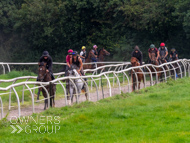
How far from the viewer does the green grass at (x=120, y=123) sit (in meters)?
8.00

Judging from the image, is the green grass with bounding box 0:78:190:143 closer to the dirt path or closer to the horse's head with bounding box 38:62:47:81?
the dirt path

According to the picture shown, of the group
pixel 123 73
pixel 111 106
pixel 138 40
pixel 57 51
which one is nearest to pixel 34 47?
pixel 57 51

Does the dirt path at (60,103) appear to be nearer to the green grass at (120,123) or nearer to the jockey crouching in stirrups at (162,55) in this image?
the green grass at (120,123)

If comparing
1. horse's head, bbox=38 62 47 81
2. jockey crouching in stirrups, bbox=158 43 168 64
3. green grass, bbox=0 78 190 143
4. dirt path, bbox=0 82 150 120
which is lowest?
green grass, bbox=0 78 190 143

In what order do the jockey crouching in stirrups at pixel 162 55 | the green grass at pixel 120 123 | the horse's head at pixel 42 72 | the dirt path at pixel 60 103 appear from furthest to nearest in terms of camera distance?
the jockey crouching in stirrups at pixel 162 55, the horse's head at pixel 42 72, the dirt path at pixel 60 103, the green grass at pixel 120 123

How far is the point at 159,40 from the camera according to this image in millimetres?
30828

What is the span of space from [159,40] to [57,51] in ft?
33.3

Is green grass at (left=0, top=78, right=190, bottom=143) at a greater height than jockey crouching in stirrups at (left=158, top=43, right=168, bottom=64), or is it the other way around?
jockey crouching in stirrups at (left=158, top=43, right=168, bottom=64)

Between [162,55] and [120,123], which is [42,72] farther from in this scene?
[162,55]

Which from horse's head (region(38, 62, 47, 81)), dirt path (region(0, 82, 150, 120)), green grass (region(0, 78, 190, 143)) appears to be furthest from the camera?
horse's head (region(38, 62, 47, 81))

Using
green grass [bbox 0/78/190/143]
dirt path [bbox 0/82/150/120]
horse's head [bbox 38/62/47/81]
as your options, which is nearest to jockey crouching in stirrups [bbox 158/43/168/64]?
dirt path [bbox 0/82/150/120]

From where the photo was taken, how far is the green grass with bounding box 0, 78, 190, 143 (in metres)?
8.00

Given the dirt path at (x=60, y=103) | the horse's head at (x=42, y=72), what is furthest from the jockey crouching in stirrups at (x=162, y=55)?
the horse's head at (x=42, y=72)

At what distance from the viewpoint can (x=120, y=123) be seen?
937 centimetres
